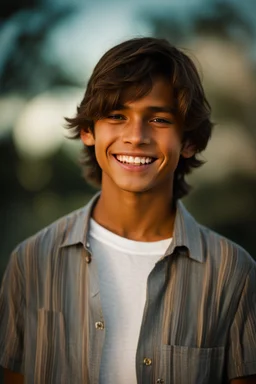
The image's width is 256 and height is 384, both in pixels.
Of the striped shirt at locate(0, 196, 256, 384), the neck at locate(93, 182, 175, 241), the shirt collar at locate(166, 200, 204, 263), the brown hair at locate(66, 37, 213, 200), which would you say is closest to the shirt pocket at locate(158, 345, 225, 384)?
the striped shirt at locate(0, 196, 256, 384)

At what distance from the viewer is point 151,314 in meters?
2.46

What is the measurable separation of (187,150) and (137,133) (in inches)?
14.1

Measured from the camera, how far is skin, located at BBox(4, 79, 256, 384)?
247 cm

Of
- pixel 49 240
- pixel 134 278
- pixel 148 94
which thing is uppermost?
pixel 148 94

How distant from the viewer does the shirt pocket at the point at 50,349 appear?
249cm

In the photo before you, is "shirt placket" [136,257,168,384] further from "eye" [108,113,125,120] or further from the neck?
"eye" [108,113,125,120]

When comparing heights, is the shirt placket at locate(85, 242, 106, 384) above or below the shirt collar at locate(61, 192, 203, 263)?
below

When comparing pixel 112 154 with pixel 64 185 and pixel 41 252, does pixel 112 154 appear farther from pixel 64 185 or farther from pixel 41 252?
pixel 64 185

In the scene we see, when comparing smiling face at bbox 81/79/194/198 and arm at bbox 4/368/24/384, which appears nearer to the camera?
smiling face at bbox 81/79/194/198

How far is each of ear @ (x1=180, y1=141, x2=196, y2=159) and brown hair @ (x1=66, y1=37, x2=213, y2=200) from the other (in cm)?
2

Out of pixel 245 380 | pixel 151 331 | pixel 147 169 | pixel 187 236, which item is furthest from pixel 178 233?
pixel 245 380

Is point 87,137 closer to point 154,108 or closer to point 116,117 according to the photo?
point 116,117

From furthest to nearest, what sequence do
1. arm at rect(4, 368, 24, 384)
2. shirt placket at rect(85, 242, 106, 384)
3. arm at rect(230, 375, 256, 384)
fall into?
arm at rect(4, 368, 24, 384) → arm at rect(230, 375, 256, 384) → shirt placket at rect(85, 242, 106, 384)

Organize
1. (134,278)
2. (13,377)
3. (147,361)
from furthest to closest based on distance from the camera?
(13,377) → (134,278) → (147,361)
